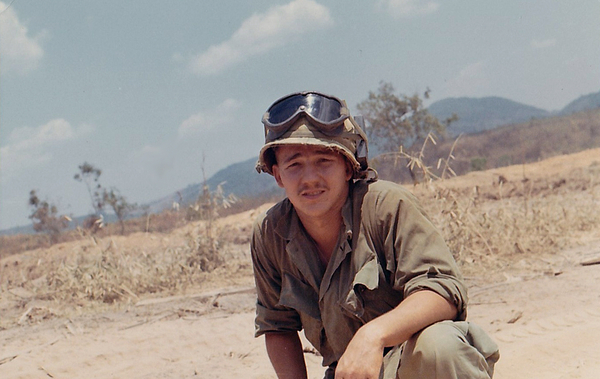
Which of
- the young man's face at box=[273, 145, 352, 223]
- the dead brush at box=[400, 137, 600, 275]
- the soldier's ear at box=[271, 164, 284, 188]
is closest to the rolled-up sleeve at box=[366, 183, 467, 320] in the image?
the young man's face at box=[273, 145, 352, 223]

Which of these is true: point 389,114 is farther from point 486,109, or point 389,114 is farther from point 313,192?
point 486,109

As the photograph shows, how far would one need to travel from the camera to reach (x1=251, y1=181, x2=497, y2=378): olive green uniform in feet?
6.82

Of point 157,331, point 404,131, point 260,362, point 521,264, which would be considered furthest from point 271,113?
point 404,131

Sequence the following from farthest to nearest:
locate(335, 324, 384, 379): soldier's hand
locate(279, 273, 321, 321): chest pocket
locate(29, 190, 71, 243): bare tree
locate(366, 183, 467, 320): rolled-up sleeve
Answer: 1. locate(29, 190, 71, 243): bare tree
2. locate(279, 273, 321, 321): chest pocket
3. locate(366, 183, 467, 320): rolled-up sleeve
4. locate(335, 324, 384, 379): soldier's hand

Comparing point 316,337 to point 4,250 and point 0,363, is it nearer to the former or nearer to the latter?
point 0,363

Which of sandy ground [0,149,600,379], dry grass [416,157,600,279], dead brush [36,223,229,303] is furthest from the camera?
dead brush [36,223,229,303]

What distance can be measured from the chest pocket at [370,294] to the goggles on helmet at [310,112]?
530mm

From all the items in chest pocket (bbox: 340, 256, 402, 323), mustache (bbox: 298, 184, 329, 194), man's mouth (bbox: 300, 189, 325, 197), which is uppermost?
mustache (bbox: 298, 184, 329, 194)

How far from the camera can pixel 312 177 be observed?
2252mm

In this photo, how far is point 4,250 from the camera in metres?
16.5

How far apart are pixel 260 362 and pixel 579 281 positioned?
2.71m

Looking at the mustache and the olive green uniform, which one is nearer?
the olive green uniform

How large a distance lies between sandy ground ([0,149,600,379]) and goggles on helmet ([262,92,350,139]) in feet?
5.99

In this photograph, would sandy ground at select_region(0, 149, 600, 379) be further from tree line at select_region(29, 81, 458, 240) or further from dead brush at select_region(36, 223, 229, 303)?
tree line at select_region(29, 81, 458, 240)
